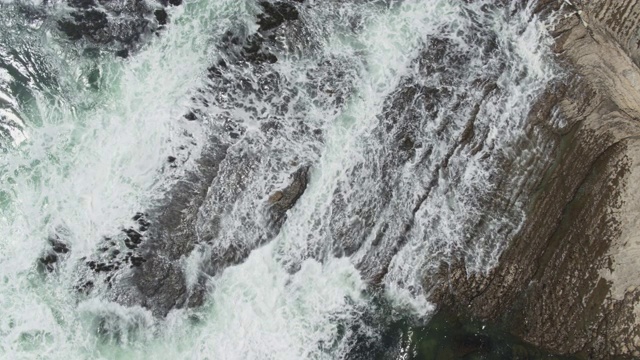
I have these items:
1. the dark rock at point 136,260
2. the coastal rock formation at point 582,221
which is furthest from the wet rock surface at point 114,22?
the coastal rock formation at point 582,221

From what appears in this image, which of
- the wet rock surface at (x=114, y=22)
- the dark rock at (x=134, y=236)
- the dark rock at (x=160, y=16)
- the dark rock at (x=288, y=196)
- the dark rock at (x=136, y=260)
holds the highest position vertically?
the dark rock at (x=160, y=16)

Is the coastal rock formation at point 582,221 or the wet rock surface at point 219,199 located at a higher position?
the coastal rock formation at point 582,221

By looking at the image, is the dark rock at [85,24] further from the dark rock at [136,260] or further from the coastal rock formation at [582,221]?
the coastal rock formation at [582,221]

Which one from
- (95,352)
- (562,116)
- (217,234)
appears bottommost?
(95,352)

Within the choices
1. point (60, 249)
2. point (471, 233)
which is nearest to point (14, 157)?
point (60, 249)

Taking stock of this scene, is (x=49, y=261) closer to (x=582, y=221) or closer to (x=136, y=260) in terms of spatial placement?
(x=136, y=260)

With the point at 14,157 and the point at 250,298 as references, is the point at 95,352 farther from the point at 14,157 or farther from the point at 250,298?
the point at 14,157
